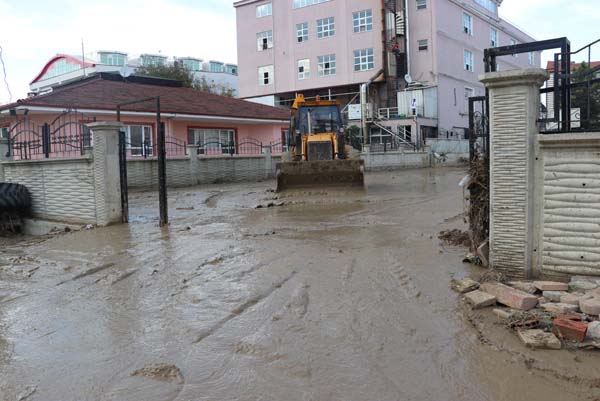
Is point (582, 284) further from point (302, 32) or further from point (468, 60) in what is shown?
point (468, 60)

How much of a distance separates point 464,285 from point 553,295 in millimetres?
844

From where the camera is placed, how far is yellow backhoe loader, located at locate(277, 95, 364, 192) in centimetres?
1642

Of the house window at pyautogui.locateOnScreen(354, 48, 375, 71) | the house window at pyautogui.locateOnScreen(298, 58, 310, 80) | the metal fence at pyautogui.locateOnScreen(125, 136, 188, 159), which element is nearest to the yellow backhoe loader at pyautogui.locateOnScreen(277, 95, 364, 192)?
the metal fence at pyautogui.locateOnScreen(125, 136, 188, 159)

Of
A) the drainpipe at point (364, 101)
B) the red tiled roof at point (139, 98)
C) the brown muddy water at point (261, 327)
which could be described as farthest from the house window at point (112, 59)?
the brown muddy water at point (261, 327)

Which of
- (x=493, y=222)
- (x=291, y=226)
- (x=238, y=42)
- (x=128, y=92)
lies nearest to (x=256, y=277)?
(x=493, y=222)

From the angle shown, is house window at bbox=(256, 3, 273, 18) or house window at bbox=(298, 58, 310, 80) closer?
house window at bbox=(298, 58, 310, 80)

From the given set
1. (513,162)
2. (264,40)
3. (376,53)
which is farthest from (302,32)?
(513,162)

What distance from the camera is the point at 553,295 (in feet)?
15.1

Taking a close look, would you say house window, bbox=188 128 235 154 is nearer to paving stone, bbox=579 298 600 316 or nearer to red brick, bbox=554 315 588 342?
paving stone, bbox=579 298 600 316

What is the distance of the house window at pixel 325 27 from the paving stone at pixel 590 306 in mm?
43443

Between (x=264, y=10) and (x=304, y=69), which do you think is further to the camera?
(x=264, y=10)

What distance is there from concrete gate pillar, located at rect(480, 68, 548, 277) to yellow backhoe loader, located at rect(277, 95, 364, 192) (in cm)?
1096

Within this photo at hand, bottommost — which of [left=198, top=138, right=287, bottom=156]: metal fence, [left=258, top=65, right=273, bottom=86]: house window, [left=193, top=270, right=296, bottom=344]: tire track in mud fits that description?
[left=193, top=270, right=296, bottom=344]: tire track in mud

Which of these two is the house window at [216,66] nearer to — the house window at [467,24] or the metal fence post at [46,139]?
the house window at [467,24]
